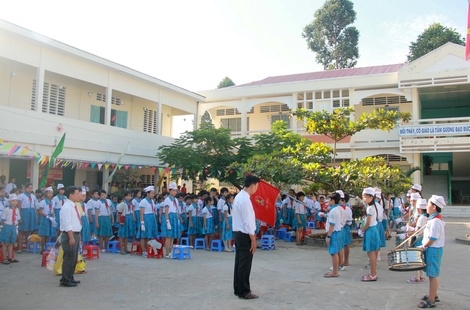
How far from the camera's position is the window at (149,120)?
22.9 m

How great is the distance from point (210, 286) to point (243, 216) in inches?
57.2

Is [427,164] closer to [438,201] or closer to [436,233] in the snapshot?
[438,201]

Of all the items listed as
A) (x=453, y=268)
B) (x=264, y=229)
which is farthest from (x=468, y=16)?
(x=264, y=229)

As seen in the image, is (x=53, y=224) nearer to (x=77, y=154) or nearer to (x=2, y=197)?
(x=2, y=197)

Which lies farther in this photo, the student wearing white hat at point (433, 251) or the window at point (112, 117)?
the window at point (112, 117)

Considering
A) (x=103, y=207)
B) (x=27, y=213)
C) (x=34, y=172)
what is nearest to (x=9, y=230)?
A: (x=27, y=213)

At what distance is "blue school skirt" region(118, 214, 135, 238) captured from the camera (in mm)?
10438

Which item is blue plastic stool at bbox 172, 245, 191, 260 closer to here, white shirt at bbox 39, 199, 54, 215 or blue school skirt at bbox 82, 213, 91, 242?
blue school skirt at bbox 82, 213, 91, 242

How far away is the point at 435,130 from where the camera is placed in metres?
21.3

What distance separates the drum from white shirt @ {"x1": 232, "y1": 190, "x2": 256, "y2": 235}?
2117 mm

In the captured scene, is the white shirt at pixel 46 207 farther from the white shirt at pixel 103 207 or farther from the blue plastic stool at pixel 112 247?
the blue plastic stool at pixel 112 247

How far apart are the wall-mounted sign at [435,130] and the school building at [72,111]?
39.0 ft

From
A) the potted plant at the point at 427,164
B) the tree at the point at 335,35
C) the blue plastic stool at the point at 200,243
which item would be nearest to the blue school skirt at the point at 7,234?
the blue plastic stool at the point at 200,243

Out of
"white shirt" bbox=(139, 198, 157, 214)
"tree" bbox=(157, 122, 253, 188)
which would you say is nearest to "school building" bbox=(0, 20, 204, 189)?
"tree" bbox=(157, 122, 253, 188)
